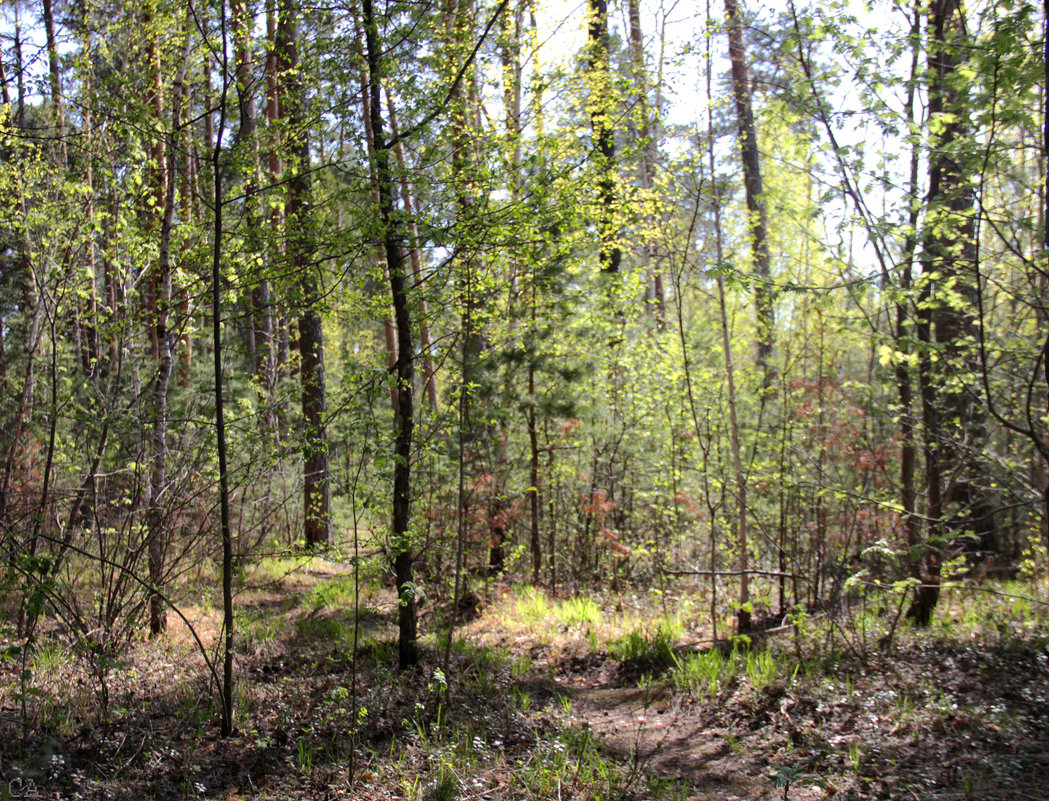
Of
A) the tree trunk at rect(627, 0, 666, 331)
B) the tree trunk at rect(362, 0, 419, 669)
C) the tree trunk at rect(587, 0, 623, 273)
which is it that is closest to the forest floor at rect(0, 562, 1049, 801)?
the tree trunk at rect(362, 0, 419, 669)

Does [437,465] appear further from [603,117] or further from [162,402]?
[603,117]

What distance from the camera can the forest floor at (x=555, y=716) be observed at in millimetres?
3660

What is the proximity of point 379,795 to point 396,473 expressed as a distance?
78.8 inches

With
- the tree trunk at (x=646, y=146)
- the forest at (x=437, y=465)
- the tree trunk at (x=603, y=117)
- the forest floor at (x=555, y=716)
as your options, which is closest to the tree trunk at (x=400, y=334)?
the forest at (x=437, y=465)

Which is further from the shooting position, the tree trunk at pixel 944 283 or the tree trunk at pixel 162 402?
the tree trunk at pixel 162 402

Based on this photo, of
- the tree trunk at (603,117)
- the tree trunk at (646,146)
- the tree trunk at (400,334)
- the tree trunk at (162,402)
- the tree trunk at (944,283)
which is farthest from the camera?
the tree trunk at (646,146)

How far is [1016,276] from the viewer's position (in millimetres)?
5910

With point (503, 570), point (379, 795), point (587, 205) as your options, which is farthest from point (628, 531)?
point (379, 795)

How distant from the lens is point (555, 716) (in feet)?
16.3

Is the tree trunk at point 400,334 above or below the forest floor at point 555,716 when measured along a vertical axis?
above

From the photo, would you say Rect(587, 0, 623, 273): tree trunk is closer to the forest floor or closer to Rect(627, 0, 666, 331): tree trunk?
Rect(627, 0, 666, 331): tree trunk

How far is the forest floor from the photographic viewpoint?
366cm

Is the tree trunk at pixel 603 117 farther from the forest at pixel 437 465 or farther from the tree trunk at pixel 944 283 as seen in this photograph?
the tree trunk at pixel 944 283

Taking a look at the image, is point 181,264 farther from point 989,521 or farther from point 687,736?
point 989,521
